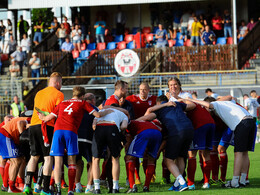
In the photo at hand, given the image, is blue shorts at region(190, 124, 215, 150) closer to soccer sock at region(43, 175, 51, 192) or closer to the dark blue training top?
the dark blue training top

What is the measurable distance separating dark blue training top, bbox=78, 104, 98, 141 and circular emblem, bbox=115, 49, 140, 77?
12087 mm

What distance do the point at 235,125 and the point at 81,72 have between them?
55.0 feet

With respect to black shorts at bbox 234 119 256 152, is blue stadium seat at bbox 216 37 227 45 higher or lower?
higher

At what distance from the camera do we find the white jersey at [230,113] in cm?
1041

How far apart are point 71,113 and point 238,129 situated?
303cm

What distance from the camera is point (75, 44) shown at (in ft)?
93.1

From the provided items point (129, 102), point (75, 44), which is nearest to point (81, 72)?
point (75, 44)

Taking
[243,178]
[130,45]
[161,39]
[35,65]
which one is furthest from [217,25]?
[243,178]

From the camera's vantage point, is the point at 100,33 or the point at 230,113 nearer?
the point at 230,113

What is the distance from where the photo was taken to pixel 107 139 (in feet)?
32.7

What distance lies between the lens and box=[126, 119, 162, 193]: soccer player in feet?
33.5

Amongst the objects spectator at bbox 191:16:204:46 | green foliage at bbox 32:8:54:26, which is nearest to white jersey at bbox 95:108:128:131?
spectator at bbox 191:16:204:46

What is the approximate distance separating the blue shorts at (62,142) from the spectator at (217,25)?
1917 cm

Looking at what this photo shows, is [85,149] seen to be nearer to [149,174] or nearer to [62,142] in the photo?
[62,142]
